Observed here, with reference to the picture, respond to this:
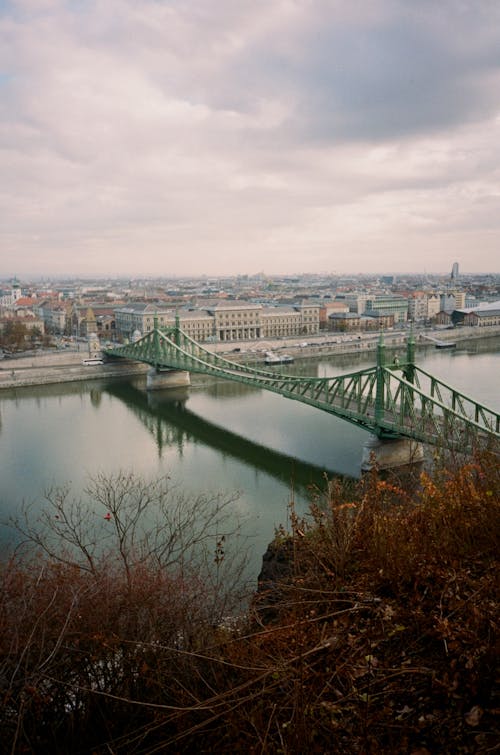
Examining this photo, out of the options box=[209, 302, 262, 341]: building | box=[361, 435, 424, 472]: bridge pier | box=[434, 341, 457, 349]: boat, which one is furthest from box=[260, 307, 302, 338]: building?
box=[361, 435, 424, 472]: bridge pier

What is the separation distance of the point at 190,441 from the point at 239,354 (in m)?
11.9

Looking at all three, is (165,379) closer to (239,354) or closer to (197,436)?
(197,436)

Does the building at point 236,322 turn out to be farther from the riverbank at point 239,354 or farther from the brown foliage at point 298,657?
the brown foliage at point 298,657

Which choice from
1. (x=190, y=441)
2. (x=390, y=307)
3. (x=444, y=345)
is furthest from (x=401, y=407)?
(x=390, y=307)

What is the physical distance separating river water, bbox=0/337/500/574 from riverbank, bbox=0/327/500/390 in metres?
0.92

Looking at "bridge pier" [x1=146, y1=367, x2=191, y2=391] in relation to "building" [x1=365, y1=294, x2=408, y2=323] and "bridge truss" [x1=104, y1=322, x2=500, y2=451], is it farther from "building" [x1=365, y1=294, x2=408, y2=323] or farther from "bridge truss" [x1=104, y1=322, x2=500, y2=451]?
"building" [x1=365, y1=294, x2=408, y2=323]

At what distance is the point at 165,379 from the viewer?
663 inches

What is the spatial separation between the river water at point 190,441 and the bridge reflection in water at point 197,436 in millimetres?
22

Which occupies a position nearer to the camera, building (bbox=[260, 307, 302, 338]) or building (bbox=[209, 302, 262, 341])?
building (bbox=[209, 302, 262, 341])

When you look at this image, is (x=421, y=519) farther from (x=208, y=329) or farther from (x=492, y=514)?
(x=208, y=329)

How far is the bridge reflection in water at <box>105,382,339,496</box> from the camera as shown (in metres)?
8.71

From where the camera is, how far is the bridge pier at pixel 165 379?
54.9ft

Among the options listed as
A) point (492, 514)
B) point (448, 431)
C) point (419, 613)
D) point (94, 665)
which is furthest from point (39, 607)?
point (448, 431)

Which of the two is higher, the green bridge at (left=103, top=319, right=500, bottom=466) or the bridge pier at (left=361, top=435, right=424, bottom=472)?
the green bridge at (left=103, top=319, right=500, bottom=466)
